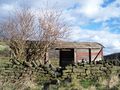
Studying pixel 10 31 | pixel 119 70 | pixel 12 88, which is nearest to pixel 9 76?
pixel 12 88

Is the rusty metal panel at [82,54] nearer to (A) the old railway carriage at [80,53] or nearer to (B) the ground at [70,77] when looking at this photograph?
(A) the old railway carriage at [80,53]

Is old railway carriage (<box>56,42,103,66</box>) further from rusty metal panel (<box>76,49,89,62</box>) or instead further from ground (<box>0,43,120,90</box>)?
ground (<box>0,43,120,90</box>)

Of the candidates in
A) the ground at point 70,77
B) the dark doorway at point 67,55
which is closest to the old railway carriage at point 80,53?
the dark doorway at point 67,55

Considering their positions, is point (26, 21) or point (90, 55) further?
point (90, 55)

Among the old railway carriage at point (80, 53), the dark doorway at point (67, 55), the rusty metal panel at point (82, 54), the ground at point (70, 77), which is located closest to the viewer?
the ground at point (70, 77)

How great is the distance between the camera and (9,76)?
44.9ft

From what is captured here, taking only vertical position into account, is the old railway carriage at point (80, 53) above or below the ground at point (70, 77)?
above

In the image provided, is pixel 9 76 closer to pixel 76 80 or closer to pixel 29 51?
pixel 76 80

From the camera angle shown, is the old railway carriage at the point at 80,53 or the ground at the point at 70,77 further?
the old railway carriage at the point at 80,53

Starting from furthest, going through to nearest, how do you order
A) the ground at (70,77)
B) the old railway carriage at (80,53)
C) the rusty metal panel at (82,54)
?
the rusty metal panel at (82,54), the old railway carriage at (80,53), the ground at (70,77)

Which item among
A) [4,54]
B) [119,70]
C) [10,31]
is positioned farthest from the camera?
[10,31]

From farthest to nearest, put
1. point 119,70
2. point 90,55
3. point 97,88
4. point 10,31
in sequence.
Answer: point 90,55 < point 10,31 < point 119,70 < point 97,88

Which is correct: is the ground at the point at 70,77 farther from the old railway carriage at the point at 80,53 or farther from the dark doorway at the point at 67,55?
the dark doorway at the point at 67,55

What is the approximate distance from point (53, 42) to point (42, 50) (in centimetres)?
103
